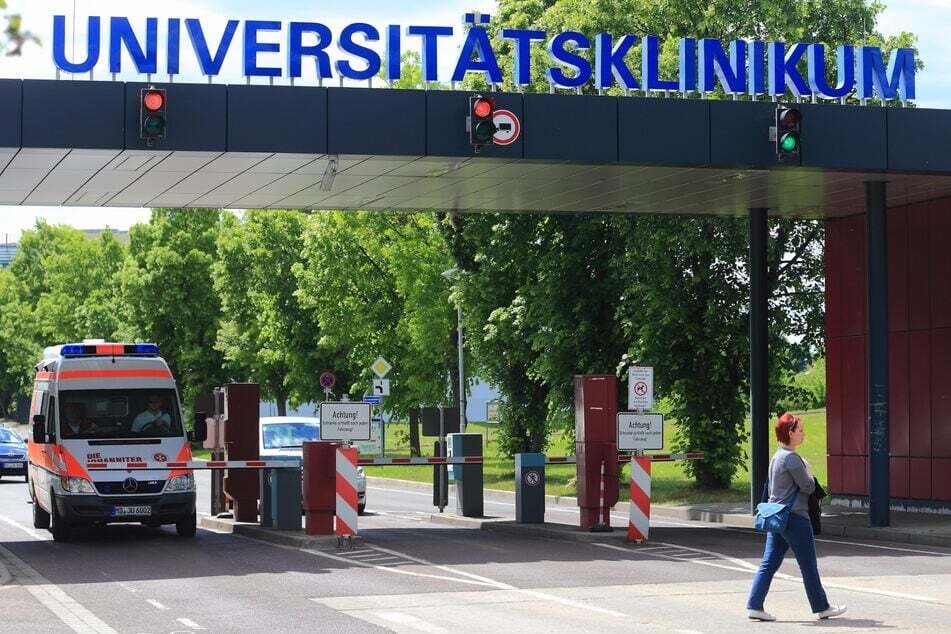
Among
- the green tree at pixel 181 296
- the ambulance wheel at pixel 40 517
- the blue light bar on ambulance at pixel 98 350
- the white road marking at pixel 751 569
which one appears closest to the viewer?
the white road marking at pixel 751 569

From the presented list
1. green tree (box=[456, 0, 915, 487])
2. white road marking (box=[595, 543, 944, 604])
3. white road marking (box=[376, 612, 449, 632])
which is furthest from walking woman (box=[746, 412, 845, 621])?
green tree (box=[456, 0, 915, 487])

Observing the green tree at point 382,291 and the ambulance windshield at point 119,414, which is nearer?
the ambulance windshield at point 119,414

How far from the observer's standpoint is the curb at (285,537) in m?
18.5

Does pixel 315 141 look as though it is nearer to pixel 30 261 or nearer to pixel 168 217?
pixel 168 217

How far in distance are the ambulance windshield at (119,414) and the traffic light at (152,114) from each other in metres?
3.66

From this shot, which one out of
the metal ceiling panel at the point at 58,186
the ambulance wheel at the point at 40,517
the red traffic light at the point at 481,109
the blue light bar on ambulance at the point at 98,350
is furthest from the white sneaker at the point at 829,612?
the ambulance wheel at the point at 40,517

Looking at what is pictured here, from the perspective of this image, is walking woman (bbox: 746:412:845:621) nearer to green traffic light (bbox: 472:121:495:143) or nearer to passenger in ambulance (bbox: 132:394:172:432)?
green traffic light (bbox: 472:121:495:143)

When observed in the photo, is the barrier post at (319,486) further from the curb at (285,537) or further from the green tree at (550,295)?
the green tree at (550,295)

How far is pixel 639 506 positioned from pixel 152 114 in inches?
300

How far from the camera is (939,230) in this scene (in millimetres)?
23500

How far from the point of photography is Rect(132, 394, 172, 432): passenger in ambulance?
2038cm

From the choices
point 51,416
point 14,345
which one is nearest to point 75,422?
point 51,416

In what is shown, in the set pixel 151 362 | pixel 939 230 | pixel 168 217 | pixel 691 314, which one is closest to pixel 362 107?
pixel 151 362

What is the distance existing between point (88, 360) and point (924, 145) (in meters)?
11.7
